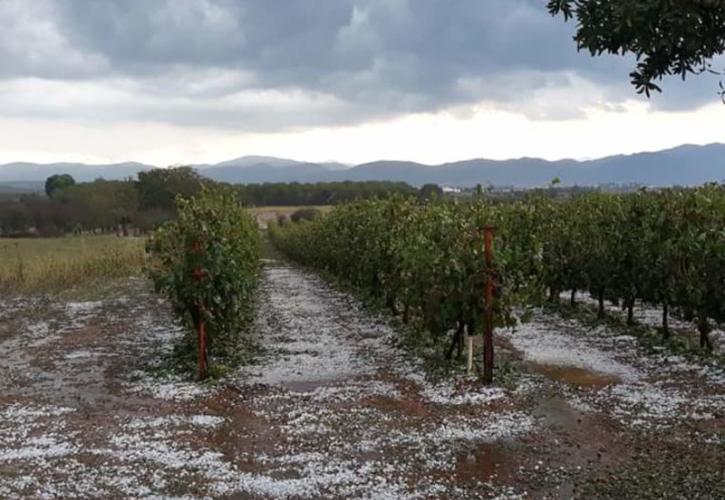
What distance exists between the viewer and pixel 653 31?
3387mm

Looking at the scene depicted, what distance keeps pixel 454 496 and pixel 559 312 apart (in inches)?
396

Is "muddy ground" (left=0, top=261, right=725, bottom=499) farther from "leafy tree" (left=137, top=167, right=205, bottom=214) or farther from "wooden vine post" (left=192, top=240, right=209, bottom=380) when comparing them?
"leafy tree" (left=137, top=167, right=205, bottom=214)

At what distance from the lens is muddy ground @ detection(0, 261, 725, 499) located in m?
5.72

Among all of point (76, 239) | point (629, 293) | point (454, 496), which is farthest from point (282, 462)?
point (76, 239)

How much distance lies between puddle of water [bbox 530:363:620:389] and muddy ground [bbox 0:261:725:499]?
0.04 m

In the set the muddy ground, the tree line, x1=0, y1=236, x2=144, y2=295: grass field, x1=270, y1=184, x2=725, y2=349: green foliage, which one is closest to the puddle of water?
the muddy ground

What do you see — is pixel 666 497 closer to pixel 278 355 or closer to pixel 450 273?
pixel 450 273

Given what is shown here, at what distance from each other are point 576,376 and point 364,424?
336 centimetres

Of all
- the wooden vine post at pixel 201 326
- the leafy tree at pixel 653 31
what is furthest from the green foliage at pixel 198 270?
the leafy tree at pixel 653 31

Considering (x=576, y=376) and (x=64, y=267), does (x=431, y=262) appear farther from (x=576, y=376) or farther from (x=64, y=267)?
(x=64, y=267)

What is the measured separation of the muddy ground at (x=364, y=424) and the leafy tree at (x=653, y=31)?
330cm

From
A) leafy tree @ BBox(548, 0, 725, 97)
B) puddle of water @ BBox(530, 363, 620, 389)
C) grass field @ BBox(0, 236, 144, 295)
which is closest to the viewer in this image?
leafy tree @ BBox(548, 0, 725, 97)

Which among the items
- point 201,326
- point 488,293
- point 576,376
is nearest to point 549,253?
point 576,376

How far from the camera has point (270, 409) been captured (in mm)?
7949
